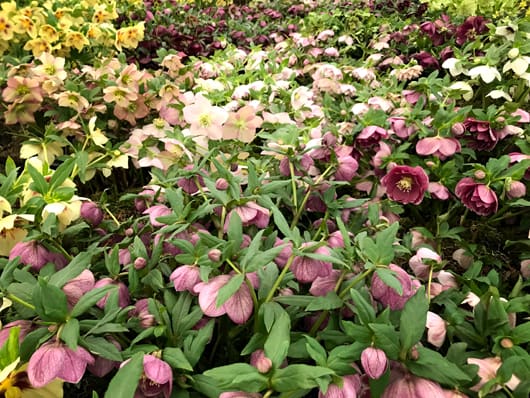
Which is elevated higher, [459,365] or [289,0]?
[459,365]

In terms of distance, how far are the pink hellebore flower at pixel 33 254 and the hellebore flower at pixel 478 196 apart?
0.74 m

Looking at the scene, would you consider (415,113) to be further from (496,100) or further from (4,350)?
(4,350)

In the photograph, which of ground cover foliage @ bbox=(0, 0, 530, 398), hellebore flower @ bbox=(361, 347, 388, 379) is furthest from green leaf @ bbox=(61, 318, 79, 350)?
hellebore flower @ bbox=(361, 347, 388, 379)

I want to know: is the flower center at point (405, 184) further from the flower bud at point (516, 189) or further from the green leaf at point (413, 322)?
the green leaf at point (413, 322)

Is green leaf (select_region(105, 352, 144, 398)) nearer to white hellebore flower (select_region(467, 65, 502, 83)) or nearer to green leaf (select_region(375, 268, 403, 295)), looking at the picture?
green leaf (select_region(375, 268, 403, 295))

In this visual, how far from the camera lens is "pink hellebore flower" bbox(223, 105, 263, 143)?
113 centimetres

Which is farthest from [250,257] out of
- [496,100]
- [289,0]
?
[289,0]

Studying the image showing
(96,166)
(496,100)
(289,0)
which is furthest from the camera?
(289,0)

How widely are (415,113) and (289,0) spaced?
9.39 ft

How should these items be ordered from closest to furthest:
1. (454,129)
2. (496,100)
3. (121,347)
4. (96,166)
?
(121,347) → (454,129) → (96,166) → (496,100)

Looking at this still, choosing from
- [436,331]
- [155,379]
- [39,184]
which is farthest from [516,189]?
[39,184]

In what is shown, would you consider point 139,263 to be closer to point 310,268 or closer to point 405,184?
point 310,268

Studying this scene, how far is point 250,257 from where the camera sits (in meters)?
0.58

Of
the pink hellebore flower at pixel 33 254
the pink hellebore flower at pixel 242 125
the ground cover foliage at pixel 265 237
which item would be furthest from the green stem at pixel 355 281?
the pink hellebore flower at pixel 242 125
